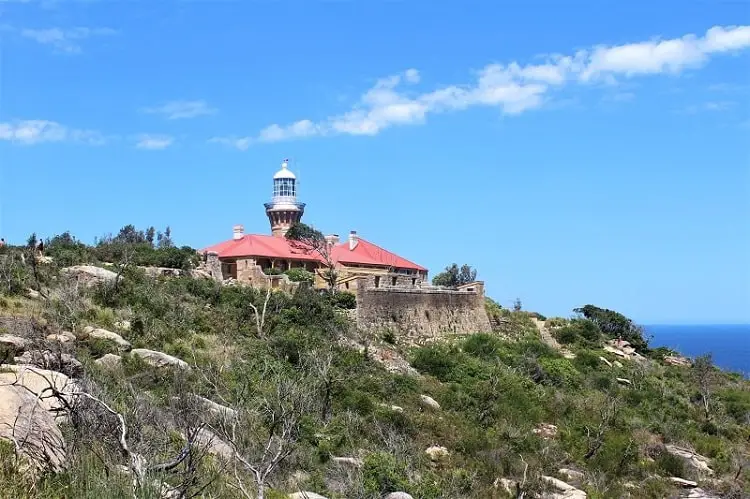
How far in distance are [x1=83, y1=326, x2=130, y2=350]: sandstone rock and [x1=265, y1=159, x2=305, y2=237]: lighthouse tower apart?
25876 mm

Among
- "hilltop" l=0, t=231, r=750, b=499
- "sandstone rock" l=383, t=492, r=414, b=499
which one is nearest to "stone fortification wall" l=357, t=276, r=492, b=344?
"hilltop" l=0, t=231, r=750, b=499

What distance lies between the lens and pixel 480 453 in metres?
18.6

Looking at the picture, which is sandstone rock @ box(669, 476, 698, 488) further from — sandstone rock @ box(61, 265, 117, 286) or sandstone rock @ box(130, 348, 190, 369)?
sandstone rock @ box(61, 265, 117, 286)

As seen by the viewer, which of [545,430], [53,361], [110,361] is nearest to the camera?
[53,361]

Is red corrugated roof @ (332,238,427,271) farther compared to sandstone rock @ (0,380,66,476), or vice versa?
red corrugated roof @ (332,238,427,271)

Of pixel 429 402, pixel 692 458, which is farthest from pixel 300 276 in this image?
pixel 692 458

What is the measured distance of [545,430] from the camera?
22031 mm

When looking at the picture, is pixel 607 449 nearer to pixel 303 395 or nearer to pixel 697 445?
pixel 697 445

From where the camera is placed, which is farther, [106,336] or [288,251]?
[288,251]

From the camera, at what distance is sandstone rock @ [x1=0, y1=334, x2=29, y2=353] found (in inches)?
565

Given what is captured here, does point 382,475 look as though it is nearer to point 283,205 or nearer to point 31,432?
point 31,432

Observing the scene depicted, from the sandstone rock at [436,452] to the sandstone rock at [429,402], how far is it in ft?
9.55

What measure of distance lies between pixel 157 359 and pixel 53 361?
15.8 ft

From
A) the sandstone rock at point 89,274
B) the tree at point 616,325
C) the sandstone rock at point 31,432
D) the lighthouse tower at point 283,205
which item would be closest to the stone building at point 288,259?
the lighthouse tower at point 283,205
